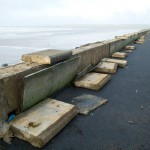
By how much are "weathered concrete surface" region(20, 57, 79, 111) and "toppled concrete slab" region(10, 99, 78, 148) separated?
183 millimetres

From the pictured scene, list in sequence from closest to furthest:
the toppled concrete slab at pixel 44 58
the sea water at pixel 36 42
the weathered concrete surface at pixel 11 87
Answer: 1. the weathered concrete surface at pixel 11 87
2. the toppled concrete slab at pixel 44 58
3. the sea water at pixel 36 42

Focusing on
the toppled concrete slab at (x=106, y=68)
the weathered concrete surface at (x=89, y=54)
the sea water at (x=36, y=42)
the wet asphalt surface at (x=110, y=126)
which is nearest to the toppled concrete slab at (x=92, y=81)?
the wet asphalt surface at (x=110, y=126)

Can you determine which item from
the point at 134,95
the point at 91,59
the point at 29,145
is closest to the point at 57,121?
the point at 29,145

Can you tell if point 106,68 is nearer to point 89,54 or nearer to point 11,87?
point 89,54

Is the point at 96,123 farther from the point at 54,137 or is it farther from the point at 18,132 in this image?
the point at 18,132

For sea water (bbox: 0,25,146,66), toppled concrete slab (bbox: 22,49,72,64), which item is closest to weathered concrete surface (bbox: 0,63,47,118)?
toppled concrete slab (bbox: 22,49,72,64)

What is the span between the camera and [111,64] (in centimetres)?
724

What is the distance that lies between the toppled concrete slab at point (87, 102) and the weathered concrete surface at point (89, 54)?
1272mm

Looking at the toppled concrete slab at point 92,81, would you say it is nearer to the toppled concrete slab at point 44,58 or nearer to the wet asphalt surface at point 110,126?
the wet asphalt surface at point 110,126

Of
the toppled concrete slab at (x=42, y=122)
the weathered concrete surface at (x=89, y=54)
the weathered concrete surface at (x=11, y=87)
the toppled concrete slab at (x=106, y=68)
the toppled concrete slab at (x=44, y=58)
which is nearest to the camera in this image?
the toppled concrete slab at (x=42, y=122)

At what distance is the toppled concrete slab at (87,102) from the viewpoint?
4.04 metres

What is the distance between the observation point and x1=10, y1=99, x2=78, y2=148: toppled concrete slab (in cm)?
293

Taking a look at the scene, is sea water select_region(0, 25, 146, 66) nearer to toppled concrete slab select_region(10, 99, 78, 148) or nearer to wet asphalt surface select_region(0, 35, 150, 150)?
wet asphalt surface select_region(0, 35, 150, 150)

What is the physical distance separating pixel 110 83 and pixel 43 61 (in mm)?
2484
